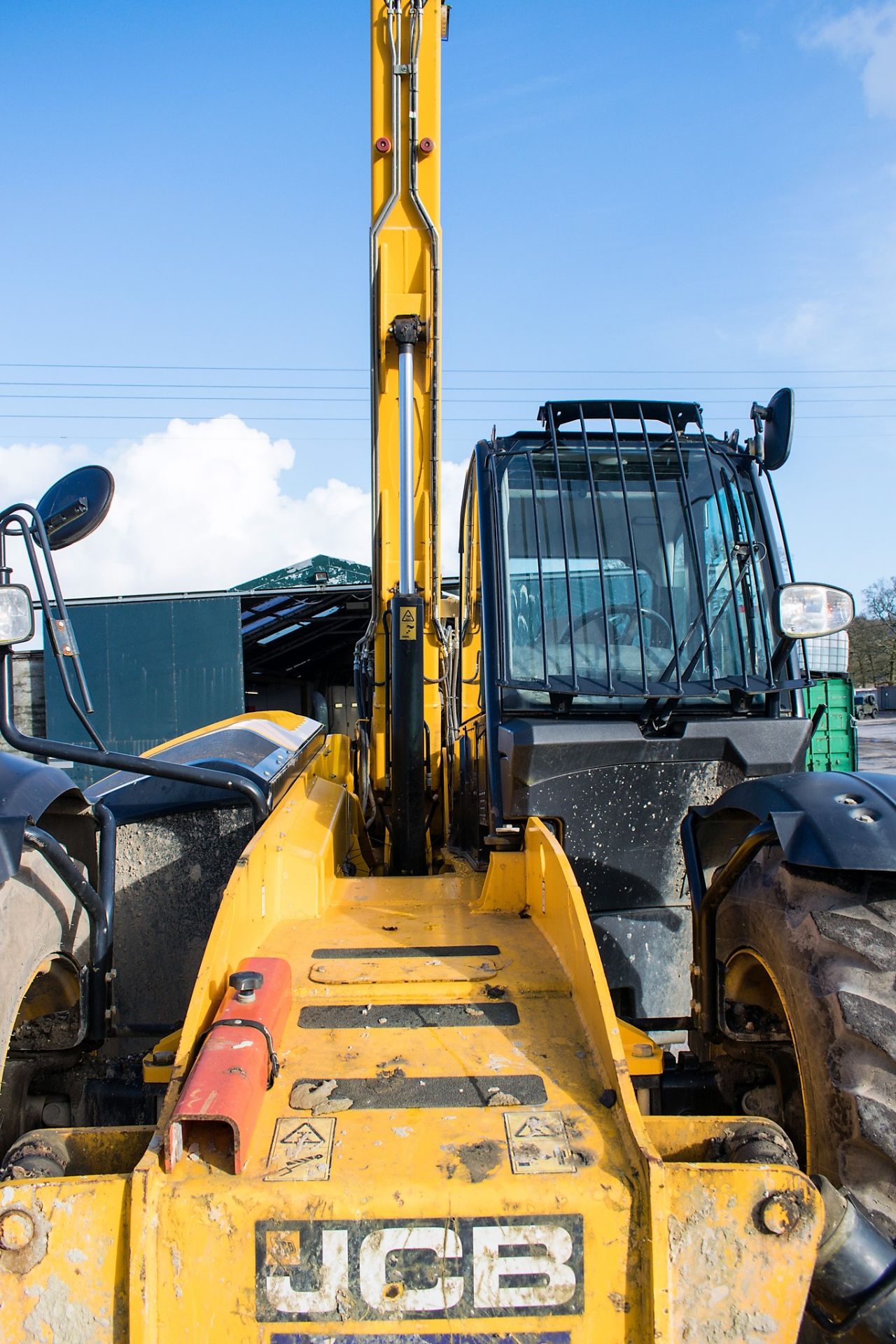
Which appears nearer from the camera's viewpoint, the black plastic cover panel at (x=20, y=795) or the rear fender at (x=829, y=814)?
the rear fender at (x=829, y=814)

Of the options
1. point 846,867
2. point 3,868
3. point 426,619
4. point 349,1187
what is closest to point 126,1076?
point 3,868

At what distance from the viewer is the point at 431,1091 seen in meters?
2.23

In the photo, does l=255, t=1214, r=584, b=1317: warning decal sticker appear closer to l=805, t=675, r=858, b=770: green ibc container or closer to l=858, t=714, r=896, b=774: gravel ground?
l=858, t=714, r=896, b=774: gravel ground

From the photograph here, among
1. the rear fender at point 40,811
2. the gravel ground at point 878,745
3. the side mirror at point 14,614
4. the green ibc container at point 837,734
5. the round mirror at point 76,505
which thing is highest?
the round mirror at point 76,505

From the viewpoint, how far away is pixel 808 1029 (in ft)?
7.52

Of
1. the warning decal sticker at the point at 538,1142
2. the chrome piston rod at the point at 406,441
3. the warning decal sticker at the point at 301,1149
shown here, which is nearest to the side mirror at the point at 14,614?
the warning decal sticker at the point at 301,1149

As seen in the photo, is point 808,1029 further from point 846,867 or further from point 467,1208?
point 467,1208

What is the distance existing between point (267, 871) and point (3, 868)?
2.94 ft

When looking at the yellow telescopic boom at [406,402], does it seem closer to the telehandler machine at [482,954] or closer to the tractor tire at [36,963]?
the telehandler machine at [482,954]

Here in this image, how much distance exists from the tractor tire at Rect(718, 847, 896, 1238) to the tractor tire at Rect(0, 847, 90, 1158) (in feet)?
6.17

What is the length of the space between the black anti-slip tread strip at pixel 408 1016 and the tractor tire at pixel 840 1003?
0.70 meters

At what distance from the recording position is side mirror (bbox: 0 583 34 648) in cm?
243

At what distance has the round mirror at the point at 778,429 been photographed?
12.4 ft

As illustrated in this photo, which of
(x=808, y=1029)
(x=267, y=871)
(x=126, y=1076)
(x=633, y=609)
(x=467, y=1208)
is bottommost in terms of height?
(x=126, y=1076)
